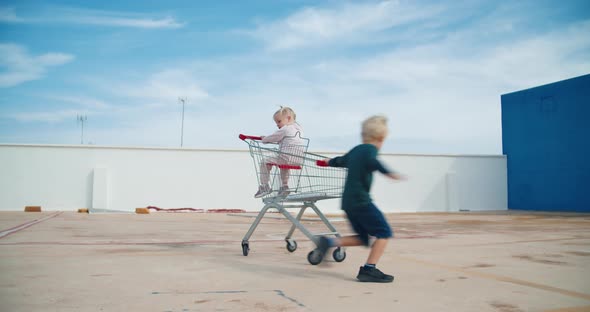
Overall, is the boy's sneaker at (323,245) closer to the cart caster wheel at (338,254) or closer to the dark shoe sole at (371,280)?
the dark shoe sole at (371,280)

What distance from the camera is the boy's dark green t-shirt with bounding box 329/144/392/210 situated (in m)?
3.93

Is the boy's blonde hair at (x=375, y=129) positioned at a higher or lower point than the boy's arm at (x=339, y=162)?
higher

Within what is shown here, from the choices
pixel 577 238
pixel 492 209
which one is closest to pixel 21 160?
pixel 577 238

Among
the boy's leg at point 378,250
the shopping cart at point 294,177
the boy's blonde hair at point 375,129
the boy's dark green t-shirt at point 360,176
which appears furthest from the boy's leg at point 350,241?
the shopping cart at point 294,177

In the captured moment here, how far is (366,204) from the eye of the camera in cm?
392

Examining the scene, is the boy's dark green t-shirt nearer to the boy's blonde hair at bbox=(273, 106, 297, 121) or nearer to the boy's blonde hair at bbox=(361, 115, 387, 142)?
the boy's blonde hair at bbox=(361, 115, 387, 142)

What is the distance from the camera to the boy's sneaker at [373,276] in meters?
3.81

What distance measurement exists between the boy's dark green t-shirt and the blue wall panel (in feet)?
58.7

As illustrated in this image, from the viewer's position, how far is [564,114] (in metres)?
19.7

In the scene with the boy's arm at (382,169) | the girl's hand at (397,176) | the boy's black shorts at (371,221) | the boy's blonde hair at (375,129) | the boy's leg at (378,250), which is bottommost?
the boy's leg at (378,250)

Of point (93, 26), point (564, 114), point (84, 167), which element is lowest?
point (84, 167)

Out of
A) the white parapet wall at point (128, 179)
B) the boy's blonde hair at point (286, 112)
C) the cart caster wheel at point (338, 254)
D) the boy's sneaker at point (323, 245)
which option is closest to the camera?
the boy's sneaker at point (323, 245)

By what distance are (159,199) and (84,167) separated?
2.96 metres

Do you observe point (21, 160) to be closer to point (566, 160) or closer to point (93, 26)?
point (93, 26)
